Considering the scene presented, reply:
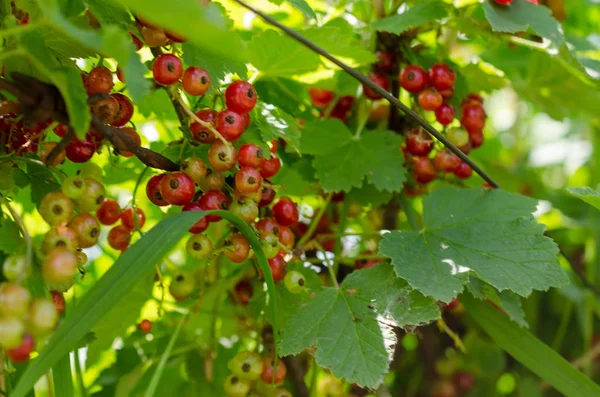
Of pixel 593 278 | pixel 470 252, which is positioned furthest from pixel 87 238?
pixel 593 278

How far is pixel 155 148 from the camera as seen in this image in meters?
1.08

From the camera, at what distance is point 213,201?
82cm

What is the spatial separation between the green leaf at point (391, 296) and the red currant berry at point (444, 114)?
308 millimetres

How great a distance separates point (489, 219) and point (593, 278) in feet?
2.66

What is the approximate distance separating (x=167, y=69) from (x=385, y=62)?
1.73ft

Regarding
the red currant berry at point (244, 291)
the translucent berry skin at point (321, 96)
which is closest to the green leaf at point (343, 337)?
the red currant berry at point (244, 291)

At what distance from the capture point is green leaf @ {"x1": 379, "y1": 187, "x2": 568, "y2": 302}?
0.89 m

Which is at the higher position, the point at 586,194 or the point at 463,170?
the point at 586,194

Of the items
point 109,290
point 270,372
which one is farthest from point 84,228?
point 270,372

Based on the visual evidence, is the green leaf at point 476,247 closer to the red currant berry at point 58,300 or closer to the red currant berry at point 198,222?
the red currant berry at point 198,222

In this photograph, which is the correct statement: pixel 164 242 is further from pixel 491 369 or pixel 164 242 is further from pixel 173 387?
pixel 491 369

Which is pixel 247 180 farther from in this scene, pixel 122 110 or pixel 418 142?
pixel 418 142

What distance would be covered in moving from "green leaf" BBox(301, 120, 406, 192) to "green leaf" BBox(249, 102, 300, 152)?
0.13 meters

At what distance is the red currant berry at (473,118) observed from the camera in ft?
3.90
